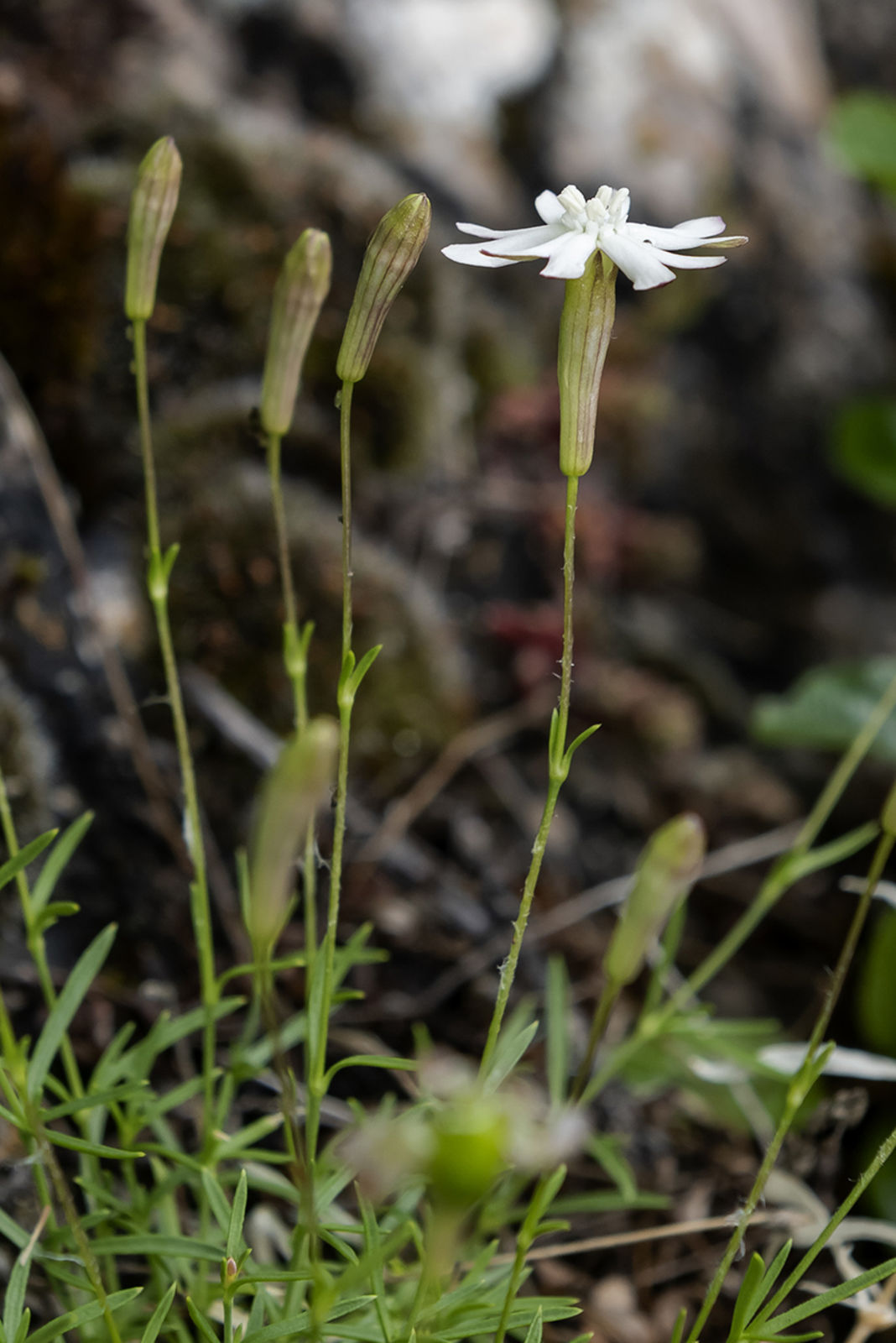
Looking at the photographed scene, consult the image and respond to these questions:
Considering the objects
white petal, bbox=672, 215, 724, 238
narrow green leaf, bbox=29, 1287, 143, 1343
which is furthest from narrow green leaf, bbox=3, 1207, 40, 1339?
white petal, bbox=672, 215, 724, 238

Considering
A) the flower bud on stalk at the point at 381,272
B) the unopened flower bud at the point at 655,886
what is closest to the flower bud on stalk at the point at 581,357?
the flower bud on stalk at the point at 381,272

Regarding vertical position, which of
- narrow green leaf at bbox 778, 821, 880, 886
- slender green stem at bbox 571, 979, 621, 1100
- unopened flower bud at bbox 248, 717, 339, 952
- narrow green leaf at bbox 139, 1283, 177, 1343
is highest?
unopened flower bud at bbox 248, 717, 339, 952

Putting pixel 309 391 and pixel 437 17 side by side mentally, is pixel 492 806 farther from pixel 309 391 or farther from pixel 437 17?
pixel 437 17

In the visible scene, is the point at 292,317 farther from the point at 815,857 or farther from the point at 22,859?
the point at 815,857

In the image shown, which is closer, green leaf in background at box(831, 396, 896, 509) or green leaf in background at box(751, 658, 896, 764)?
green leaf in background at box(751, 658, 896, 764)

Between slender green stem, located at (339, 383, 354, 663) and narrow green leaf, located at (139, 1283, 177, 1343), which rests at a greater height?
slender green stem, located at (339, 383, 354, 663)

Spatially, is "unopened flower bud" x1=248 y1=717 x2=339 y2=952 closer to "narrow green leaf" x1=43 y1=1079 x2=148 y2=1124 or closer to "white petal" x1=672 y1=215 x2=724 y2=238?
"narrow green leaf" x1=43 y1=1079 x2=148 y2=1124
